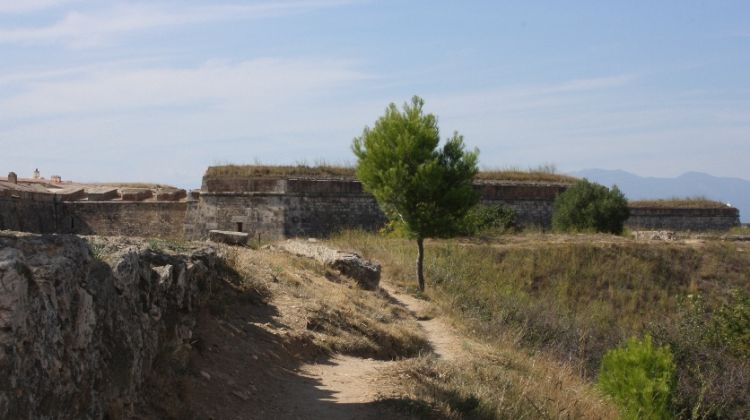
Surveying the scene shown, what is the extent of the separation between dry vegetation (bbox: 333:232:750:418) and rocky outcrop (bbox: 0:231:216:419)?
9.84 ft

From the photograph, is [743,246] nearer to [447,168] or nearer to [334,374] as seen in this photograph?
[447,168]

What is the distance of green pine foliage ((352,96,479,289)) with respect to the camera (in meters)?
15.9

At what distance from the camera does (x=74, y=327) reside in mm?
3955

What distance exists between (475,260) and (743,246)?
375 inches

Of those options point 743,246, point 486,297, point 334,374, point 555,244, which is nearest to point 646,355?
point 334,374

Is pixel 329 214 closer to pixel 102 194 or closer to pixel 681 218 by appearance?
pixel 102 194

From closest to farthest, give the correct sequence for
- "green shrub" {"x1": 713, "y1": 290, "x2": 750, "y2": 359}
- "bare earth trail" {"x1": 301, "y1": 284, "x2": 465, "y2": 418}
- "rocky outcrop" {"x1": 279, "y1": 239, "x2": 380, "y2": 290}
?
"bare earth trail" {"x1": 301, "y1": 284, "x2": 465, "y2": 418}, "rocky outcrop" {"x1": 279, "y1": 239, "x2": 380, "y2": 290}, "green shrub" {"x1": 713, "y1": 290, "x2": 750, "y2": 359}

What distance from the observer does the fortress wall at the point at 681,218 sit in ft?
100

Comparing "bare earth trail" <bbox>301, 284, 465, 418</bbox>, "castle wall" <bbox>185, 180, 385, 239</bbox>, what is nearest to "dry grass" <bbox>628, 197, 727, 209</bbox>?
"castle wall" <bbox>185, 180, 385, 239</bbox>

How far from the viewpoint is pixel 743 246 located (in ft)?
80.3

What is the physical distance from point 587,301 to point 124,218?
1248 centimetres

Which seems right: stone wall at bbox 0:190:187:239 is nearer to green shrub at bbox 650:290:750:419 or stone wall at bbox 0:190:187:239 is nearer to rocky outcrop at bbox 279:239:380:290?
rocky outcrop at bbox 279:239:380:290

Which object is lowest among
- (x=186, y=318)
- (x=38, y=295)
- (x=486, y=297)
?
(x=486, y=297)

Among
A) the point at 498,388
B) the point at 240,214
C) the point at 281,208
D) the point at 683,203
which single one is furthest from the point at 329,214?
the point at 683,203
